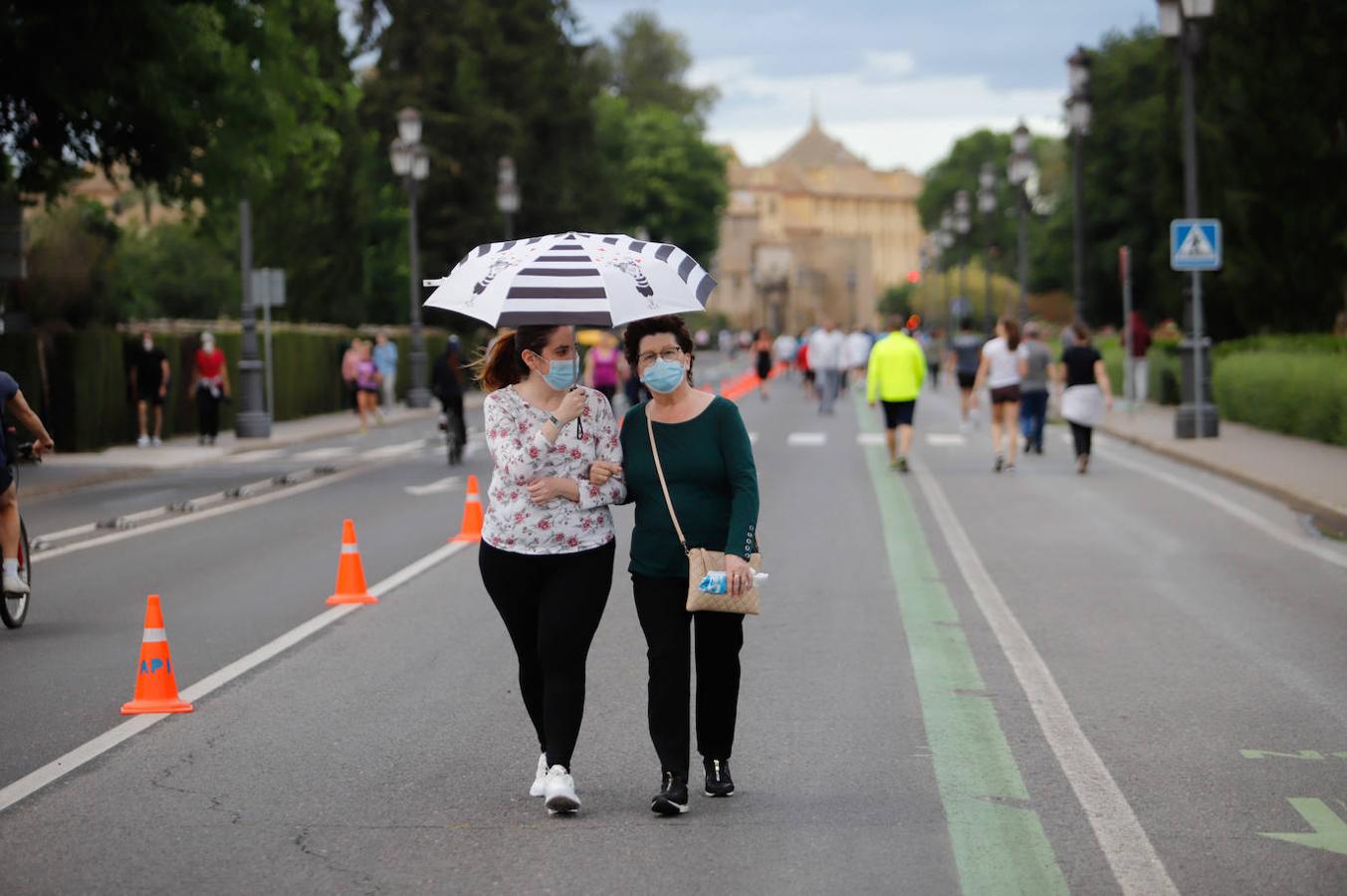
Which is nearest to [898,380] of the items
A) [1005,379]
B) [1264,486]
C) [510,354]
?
[1005,379]

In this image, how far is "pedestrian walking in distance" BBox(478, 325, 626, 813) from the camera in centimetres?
681

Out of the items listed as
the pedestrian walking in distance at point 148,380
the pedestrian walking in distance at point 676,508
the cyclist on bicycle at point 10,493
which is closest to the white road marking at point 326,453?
the pedestrian walking in distance at point 148,380

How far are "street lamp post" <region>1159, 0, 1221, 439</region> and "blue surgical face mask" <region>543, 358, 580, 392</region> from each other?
2350 centimetres

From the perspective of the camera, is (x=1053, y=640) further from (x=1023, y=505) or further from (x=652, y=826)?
(x=1023, y=505)

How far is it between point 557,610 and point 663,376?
0.85 metres

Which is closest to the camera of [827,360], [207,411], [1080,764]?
[1080,764]

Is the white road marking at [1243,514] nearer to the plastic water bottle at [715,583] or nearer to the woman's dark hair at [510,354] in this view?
the plastic water bottle at [715,583]

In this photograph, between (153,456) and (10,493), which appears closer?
(10,493)

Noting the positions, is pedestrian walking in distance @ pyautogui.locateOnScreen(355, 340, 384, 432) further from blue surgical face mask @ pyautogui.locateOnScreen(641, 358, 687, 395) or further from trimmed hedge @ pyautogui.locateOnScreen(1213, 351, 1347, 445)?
blue surgical face mask @ pyautogui.locateOnScreen(641, 358, 687, 395)

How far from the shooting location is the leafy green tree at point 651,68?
414 ft

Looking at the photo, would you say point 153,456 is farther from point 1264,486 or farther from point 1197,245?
point 1264,486

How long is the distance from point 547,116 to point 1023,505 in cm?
5924

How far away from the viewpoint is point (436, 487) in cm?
2383

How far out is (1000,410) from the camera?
83.2 feet
